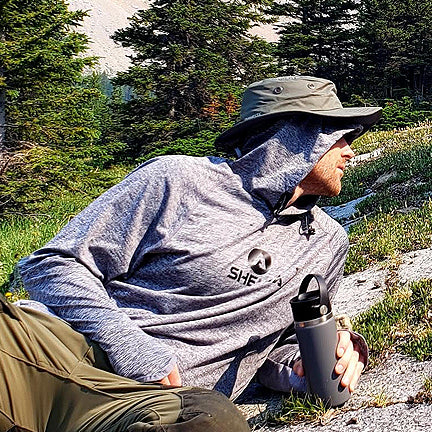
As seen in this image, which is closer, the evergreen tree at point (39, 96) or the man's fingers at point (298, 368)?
the man's fingers at point (298, 368)

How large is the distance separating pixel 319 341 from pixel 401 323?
108cm

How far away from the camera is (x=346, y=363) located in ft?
9.50

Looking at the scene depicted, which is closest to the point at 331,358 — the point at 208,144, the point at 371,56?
the point at 208,144

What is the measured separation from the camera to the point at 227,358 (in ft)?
9.78

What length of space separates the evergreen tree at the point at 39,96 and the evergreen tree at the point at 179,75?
11618 millimetres

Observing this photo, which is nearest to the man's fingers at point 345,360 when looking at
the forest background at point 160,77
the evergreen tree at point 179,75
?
the forest background at point 160,77

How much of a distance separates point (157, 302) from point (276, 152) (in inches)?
36.5

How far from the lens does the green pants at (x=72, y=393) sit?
1.91 metres

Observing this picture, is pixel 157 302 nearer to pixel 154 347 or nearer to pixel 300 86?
pixel 154 347

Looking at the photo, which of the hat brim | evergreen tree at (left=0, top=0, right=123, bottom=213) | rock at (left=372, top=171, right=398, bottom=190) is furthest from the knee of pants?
evergreen tree at (left=0, top=0, right=123, bottom=213)

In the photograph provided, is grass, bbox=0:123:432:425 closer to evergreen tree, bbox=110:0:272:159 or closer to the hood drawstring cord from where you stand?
the hood drawstring cord

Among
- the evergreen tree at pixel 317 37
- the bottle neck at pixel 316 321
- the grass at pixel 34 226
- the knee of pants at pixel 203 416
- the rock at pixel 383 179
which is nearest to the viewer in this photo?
the knee of pants at pixel 203 416

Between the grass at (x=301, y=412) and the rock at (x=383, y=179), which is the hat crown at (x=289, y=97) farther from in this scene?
the rock at (x=383, y=179)

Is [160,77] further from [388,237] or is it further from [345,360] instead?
[345,360]
